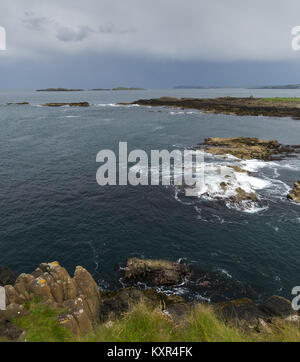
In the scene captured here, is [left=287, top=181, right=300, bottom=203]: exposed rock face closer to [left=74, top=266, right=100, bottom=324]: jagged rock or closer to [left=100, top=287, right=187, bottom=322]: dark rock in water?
[left=100, top=287, right=187, bottom=322]: dark rock in water

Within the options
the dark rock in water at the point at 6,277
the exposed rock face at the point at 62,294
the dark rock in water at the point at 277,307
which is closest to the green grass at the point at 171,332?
the exposed rock face at the point at 62,294

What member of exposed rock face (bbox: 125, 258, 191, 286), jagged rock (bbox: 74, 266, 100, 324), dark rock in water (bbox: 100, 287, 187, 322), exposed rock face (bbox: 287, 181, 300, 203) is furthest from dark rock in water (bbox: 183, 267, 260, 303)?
exposed rock face (bbox: 287, 181, 300, 203)

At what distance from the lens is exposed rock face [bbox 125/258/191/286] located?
21.8 meters

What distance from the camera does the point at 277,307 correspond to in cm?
1764

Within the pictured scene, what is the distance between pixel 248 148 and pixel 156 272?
166ft

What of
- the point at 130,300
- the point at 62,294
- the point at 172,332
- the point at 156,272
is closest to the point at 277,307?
the point at 156,272

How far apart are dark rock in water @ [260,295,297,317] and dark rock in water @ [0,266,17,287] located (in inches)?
859

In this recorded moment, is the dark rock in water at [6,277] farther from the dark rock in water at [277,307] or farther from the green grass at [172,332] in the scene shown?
the dark rock in water at [277,307]

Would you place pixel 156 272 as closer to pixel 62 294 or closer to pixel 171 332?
pixel 62 294

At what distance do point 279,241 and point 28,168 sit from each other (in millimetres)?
47663

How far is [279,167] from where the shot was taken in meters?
50.7

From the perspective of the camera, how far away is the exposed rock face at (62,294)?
13.7 meters

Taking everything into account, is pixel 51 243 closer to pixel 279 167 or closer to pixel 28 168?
pixel 28 168

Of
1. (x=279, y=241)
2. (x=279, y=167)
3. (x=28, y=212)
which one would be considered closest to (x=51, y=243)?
(x=28, y=212)
